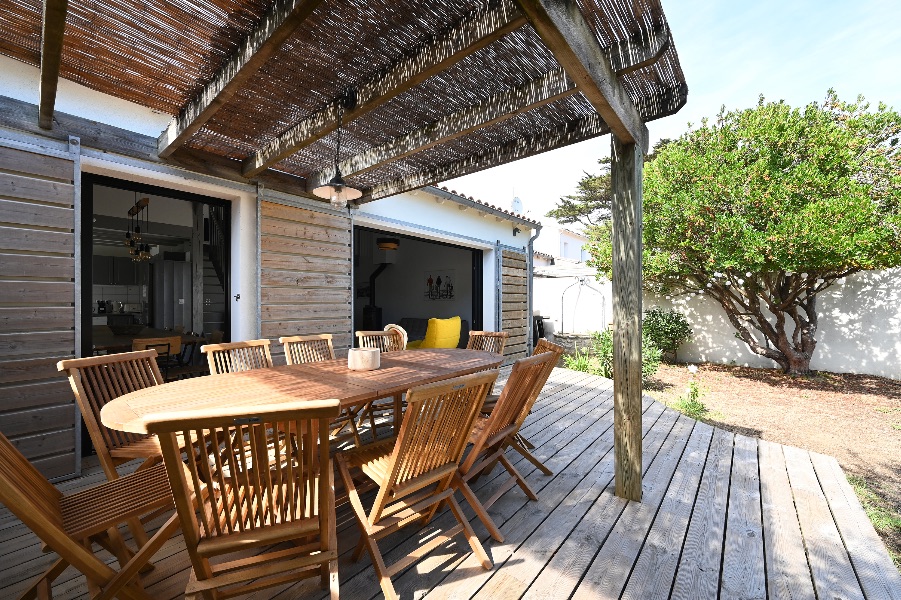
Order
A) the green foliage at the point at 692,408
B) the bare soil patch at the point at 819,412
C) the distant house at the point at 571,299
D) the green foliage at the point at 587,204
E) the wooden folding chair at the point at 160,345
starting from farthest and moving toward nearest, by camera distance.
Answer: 1. the green foliage at the point at 587,204
2. the distant house at the point at 571,299
3. the green foliage at the point at 692,408
4. the wooden folding chair at the point at 160,345
5. the bare soil patch at the point at 819,412

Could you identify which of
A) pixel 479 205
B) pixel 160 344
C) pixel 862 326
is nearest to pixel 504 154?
pixel 479 205

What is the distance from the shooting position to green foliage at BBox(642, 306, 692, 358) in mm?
7957

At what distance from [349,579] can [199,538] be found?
71 centimetres

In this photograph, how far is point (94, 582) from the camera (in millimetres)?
1293

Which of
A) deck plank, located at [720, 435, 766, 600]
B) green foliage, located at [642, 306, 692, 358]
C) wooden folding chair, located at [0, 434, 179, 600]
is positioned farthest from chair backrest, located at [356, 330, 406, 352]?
green foliage, located at [642, 306, 692, 358]

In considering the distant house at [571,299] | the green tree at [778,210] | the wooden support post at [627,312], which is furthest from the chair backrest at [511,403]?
the distant house at [571,299]

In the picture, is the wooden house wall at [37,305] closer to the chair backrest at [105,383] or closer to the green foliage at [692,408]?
the chair backrest at [105,383]

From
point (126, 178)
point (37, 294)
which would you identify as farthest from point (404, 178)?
point (37, 294)

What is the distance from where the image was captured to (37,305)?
2586mm

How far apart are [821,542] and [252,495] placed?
2.67m

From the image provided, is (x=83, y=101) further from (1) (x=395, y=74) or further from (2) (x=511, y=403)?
(2) (x=511, y=403)

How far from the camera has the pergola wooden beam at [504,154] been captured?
2.86 metres

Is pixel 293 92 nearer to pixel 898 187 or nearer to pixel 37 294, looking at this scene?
pixel 37 294

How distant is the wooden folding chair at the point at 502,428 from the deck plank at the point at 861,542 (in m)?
1.46
